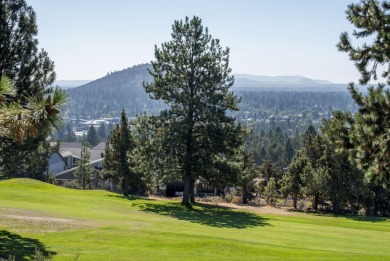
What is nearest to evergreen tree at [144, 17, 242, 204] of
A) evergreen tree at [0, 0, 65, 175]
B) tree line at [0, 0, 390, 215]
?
tree line at [0, 0, 390, 215]

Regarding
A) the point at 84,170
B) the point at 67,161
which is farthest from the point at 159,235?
the point at 67,161

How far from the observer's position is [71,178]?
263ft

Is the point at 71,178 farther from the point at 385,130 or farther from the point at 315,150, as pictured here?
the point at 385,130

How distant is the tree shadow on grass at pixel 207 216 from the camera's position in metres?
28.1

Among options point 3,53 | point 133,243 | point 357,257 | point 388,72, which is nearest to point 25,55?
point 3,53

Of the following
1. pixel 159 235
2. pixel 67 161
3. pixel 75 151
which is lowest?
pixel 67 161

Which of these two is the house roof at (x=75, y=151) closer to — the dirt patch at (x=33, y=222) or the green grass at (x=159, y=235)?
the green grass at (x=159, y=235)

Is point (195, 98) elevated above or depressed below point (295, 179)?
above

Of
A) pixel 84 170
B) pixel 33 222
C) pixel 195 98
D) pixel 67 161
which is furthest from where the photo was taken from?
pixel 67 161

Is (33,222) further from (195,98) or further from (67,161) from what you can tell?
(67,161)

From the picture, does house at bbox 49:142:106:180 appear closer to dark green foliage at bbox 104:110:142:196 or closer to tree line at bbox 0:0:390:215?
tree line at bbox 0:0:390:215

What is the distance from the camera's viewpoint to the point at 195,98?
119 feet

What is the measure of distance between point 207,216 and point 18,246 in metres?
17.1

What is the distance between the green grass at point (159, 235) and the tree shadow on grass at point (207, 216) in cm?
7
